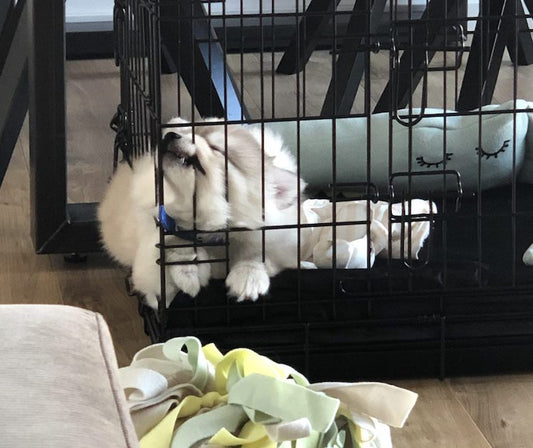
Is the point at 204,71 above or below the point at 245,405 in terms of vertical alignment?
above

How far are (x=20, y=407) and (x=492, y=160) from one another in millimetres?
1710

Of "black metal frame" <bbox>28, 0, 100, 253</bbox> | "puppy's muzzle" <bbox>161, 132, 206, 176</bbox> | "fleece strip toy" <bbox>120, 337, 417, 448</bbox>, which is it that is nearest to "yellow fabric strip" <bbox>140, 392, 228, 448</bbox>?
"fleece strip toy" <bbox>120, 337, 417, 448</bbox>

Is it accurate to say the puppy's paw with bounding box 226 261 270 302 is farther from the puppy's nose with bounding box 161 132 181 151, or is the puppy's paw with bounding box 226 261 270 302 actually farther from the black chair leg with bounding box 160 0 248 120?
the black chair leg with bounding box 160 0 248 120

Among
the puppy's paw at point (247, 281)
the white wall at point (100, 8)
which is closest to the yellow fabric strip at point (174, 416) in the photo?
the puppy's paw at point (247, 281)

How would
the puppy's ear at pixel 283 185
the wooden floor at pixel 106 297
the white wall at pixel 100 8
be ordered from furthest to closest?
1. the white wall at pixel 100 8
2. the puppy's ear at pixel 283 185
3. the wooden floor at pixel 106 297

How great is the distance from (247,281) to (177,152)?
246 mm

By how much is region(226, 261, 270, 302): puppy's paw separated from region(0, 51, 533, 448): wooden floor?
0.90 feet

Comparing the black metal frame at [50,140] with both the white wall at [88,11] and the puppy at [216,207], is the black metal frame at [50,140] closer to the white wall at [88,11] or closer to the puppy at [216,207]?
the puppy at [216,207]

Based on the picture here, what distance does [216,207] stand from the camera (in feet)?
5.77

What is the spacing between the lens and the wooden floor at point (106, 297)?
→ 5.45 ft

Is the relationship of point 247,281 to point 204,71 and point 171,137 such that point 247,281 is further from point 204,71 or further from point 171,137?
point 204,71

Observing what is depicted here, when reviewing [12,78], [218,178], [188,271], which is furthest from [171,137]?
[12,78]

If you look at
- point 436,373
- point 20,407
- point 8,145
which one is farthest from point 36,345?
point 8,145

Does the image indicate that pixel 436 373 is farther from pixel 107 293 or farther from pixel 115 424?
pixel 115 424
